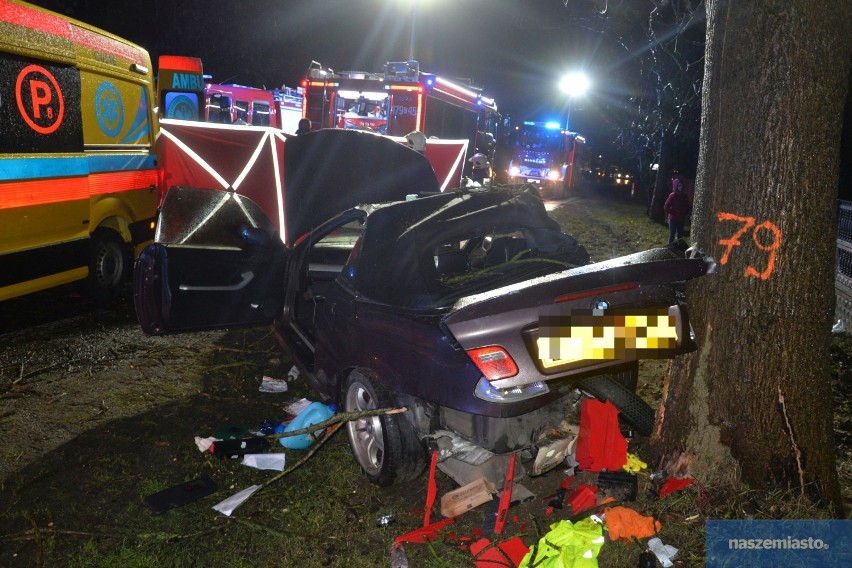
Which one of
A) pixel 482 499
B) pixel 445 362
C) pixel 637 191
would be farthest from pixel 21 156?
pixel 637 191

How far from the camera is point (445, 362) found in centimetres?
309

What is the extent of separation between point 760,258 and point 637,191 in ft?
104

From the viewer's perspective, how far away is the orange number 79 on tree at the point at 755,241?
10.2 feet

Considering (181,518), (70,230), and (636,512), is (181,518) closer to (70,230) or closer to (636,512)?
(636,512)

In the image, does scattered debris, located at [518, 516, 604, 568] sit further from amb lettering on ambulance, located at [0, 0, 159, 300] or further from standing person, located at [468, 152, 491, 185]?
standing person, located at [468, 152, 491, 185]

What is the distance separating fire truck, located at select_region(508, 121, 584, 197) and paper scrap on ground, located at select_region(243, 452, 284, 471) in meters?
23.9

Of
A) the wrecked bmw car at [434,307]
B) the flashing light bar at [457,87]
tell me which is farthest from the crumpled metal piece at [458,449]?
the flashing light bar at [457,87]

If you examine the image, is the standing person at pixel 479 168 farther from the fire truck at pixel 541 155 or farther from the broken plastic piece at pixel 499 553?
the broken plastic piece at pixel 499 553

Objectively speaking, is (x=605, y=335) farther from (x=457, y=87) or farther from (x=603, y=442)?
(x=457, y=87)

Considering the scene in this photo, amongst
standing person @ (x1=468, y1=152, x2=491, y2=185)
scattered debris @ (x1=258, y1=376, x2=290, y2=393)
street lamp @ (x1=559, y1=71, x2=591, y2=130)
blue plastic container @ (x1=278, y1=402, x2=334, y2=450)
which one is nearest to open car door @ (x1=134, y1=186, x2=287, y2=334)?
scattered debris @ (x1=258, y1=376, x2=290, y2=393)

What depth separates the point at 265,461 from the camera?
3.93 metres

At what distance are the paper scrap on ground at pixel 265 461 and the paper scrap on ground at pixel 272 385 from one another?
113 cm

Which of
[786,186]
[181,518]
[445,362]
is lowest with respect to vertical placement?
[181,518]

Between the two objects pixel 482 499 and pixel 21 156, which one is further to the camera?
pixel 21 156
